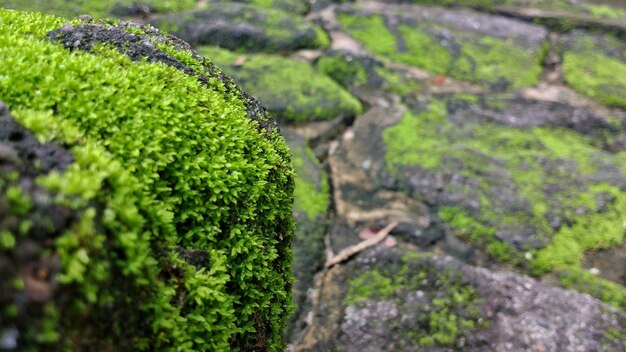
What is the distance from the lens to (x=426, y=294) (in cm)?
319

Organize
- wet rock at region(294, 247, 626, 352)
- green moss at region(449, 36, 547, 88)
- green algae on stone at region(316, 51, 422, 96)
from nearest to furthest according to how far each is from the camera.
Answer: wet rock at region(294, 247, 626, 352) < green algae on stone at region(316, 51, 422, 96) < green moss at region(449, 36, 547, 88)

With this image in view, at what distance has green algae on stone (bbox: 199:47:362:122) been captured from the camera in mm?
4770

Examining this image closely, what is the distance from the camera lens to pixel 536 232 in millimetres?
3818

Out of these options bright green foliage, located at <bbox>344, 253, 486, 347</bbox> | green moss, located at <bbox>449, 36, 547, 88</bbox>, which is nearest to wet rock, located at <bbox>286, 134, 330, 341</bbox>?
bright green foliage, located at <bbox>344, 253, 486, 347</bbox>

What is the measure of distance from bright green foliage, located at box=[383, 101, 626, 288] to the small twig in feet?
1.59

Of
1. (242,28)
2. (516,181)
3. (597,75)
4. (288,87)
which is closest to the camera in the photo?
(516,181)

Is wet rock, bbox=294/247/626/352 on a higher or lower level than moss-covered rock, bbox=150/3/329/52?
lower

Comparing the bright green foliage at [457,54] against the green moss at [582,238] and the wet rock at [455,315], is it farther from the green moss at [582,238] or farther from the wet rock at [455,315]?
the wet rock at [455,315]

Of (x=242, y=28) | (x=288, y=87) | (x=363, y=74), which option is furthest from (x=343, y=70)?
(x=242, y=28)

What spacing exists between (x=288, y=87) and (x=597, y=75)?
375 centimetres

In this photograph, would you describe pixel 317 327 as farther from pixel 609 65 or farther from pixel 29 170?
pixel 609 65

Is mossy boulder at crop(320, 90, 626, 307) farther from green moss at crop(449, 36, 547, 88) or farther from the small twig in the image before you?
green moss at crop(449, 36, 547, 88)

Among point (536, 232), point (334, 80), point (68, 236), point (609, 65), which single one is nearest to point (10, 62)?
point (68, 236)

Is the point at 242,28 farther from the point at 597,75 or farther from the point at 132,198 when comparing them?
the point at 132,198
